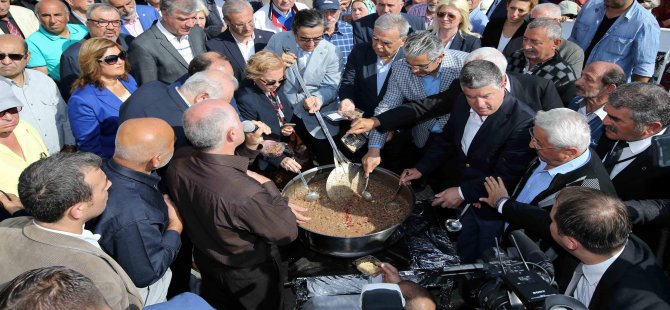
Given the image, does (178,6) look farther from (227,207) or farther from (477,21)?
(477,21)

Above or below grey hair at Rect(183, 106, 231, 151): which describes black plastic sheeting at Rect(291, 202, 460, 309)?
below

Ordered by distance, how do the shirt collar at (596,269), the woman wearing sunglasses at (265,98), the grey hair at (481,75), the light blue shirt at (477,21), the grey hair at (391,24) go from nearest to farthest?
the shirt collar at (596,269)
the grey hair at (481,75)
the woman wearing sunglasses at (265,98)
the grey hair at (391,24)
the light blue shirt at (477,21)

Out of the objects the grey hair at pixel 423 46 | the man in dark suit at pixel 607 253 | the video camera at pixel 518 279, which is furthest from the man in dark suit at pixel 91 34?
the man in dark suit at pixel 607 253

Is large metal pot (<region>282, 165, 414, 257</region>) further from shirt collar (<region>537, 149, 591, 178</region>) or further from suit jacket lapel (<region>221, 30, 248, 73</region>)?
suit jacket lapel (<region>221, 30, 248, 73</region>)

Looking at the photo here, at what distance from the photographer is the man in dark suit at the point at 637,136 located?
8.07 feet

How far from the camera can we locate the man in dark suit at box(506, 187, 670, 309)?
1.72 metres

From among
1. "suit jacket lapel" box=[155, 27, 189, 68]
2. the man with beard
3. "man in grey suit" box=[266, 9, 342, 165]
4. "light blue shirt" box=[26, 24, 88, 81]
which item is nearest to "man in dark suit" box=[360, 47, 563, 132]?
the man with beard

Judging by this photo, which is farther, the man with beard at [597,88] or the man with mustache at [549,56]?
the man with mustache at [549,56]

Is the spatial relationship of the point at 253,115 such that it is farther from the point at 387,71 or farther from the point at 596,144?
the point at 596,144

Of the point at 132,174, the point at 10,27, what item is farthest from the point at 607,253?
the point at 10,27

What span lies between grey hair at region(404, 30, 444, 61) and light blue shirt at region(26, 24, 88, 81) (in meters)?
3.33

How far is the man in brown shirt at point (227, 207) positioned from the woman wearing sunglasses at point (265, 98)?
3.35 ft

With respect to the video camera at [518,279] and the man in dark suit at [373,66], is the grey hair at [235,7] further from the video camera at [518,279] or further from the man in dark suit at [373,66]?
the video camera at [518,279]

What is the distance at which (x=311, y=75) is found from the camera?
424 cm
